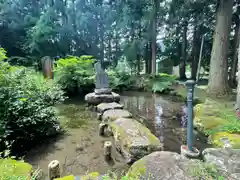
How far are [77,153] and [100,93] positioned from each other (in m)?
3.33

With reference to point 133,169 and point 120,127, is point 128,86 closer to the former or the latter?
point 120,127

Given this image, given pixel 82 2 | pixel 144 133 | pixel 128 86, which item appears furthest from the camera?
pixel 82 2

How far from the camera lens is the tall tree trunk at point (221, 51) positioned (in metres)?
5.29

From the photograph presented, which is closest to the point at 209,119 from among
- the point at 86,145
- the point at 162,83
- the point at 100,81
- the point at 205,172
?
the point at 205,172

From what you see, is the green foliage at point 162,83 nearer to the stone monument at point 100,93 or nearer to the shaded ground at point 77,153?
the stone monument at point 100,93

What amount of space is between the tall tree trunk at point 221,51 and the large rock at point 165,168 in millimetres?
5011

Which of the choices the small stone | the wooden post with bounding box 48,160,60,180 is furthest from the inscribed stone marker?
the wooden post with bounding box 48,160,60,180

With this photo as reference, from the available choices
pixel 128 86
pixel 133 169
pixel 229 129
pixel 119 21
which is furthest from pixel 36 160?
pixel 119 21

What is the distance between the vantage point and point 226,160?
58.6 inches

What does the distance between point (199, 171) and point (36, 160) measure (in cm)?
242

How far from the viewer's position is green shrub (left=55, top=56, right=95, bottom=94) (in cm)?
802

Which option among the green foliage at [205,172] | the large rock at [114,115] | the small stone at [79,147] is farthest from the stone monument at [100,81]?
the green foliage at [205,172]

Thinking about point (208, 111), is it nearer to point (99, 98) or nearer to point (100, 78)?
point (99, 98)

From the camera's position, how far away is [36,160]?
2.48m
